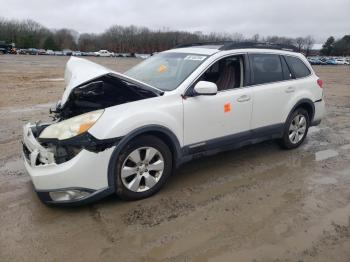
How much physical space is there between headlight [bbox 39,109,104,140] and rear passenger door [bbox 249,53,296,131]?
7.82ft

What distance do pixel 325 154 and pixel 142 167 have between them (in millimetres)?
3403

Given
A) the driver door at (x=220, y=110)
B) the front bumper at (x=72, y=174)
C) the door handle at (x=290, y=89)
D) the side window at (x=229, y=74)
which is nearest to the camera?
the front bumper at (x=72, y=174)

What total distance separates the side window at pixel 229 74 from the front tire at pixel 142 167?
1.39 m

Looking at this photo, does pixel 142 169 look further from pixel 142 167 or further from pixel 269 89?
pixel 269 89

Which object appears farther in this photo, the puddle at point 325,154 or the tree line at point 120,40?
the tree line at point 120,40

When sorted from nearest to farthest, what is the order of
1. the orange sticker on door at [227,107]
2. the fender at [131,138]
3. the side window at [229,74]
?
the fender at [131,138] < the orange sticker on door at [227,107] < the side window at [229,74]

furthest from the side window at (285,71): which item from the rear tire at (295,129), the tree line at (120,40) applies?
the tree line at (120,40)

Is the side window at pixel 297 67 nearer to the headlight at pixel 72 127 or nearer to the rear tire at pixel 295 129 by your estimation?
the rear tire at pixel 295 129

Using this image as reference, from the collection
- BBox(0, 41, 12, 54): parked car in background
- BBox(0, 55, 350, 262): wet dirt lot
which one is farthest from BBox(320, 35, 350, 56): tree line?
BBox(0, 55, 350, 262): wet dirt lot

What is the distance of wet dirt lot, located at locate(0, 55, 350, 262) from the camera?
9.97 feet

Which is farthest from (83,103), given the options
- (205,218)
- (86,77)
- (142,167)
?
(205,218)

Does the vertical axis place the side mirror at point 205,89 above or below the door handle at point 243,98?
above

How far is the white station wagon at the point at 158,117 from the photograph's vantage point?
11.5 feet

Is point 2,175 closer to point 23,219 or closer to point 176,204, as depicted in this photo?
point 23,219
